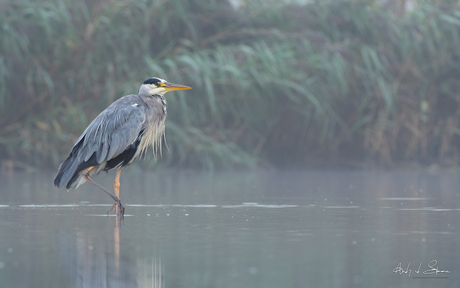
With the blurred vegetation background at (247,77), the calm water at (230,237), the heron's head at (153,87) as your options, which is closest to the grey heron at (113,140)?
the heron's head at (153,87)

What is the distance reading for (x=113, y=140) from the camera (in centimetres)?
689

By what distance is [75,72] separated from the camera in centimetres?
1248

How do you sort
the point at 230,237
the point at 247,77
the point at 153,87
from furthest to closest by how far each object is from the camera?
the point at 247,77 → the point at 153,87 → the point at 230,237

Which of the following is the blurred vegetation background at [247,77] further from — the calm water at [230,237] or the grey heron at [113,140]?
the grey heron at [113,140]

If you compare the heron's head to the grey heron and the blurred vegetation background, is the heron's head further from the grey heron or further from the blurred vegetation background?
the blurred vegetation background

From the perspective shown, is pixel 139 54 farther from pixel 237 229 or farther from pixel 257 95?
pixel 237 229

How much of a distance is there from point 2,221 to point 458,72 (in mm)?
9720

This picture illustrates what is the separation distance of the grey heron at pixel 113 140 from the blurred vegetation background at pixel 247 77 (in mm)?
4480

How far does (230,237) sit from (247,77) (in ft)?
25.0

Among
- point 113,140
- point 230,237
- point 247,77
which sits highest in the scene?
point 247,77

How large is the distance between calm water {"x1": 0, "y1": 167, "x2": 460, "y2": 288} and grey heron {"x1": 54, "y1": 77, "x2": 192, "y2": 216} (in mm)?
301

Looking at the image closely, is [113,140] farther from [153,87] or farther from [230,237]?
[230,237]

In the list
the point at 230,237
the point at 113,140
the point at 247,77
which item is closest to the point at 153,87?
the point at 113,140

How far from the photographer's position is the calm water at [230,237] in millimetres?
3605
